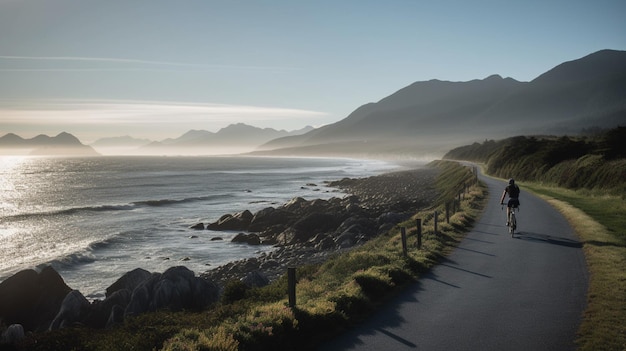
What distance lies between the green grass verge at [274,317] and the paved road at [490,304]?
2.13ft

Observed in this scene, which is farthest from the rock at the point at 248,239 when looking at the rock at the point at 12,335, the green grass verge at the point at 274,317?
the rock at the point at 12,335

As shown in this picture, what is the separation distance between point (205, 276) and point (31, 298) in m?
8.51

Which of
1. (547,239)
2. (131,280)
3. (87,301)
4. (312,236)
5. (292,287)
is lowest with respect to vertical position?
(312,236)

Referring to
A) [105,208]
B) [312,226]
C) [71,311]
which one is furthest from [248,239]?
[105,208]

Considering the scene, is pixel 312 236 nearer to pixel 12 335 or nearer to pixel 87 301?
pixel 87 301

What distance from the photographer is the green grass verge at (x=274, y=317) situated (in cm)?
998

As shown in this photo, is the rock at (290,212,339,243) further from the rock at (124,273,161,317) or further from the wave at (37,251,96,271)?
the rock at (124,273,161,317)

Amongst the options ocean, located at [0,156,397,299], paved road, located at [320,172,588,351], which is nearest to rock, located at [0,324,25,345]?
paved road, located at [320,172,588,351]

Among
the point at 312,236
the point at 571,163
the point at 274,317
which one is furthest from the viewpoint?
the point at 571,163

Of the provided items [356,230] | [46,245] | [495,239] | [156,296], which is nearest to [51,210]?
[46,245]

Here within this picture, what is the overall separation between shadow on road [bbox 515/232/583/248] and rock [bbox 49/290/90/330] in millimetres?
18628

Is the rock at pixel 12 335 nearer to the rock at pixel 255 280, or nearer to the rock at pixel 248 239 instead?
the rock at pixel 255 280

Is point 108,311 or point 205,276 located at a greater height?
point 108,311

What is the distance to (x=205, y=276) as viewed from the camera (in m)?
25.4
